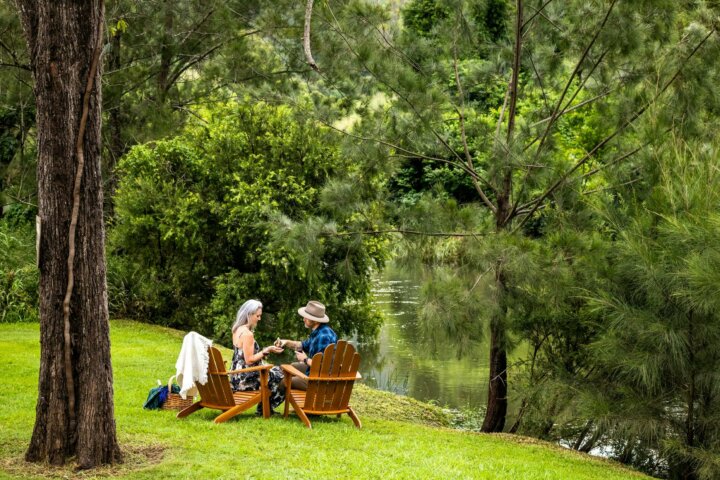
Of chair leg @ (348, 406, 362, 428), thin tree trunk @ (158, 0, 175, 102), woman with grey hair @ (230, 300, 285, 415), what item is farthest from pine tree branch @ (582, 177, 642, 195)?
thin tree trunk @ (158, 0, 175, 102)

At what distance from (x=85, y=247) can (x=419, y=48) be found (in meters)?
6.12

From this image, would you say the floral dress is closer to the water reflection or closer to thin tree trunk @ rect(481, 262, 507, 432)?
thin tree trunk @ rect(481, 262, 507, 432)

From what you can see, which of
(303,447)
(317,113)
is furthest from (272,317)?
(303,447)

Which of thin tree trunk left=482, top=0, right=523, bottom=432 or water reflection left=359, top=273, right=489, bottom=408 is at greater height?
thin tree trunk left=482, top=0, right=523, bottom=432

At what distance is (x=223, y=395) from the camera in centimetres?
787

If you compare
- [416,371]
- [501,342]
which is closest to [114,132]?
[416,371]

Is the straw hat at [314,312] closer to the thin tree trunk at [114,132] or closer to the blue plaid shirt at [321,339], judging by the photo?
the blue plaid shirt at [321,339]

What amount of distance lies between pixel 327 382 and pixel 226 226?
7550 mm

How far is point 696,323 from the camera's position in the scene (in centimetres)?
802

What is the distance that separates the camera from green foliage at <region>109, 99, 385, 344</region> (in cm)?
1470

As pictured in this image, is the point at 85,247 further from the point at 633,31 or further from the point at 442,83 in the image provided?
the point at 633,31

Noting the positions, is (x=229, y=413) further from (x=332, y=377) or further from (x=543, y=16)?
(x=543, y=16)

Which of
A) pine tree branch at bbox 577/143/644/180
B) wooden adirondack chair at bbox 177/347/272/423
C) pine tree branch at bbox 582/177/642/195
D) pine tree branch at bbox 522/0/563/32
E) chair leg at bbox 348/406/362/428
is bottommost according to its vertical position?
chair leg at bbox 348/406/362/428

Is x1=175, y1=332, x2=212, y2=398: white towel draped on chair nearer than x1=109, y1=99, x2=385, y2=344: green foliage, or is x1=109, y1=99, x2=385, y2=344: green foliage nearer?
x1=175, y1=332, x2=212, y2=398: white towel draped on chair
